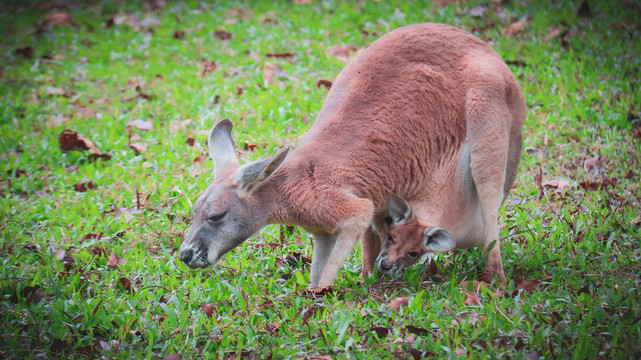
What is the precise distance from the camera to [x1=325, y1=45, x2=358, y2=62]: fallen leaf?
817 centimetres

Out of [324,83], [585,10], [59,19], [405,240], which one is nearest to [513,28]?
[585,10]

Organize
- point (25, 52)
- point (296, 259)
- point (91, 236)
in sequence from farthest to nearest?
point (25, 52) → point (91, 236) → point (296, 259)

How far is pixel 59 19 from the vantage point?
10766 millimetres

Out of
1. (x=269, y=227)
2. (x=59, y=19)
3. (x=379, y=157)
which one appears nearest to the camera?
(x=379, y=157)

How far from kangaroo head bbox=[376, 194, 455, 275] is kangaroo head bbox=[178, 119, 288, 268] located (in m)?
0.86

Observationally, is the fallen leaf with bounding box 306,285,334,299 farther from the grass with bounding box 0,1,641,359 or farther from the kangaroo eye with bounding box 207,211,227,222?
the kangaroo eye with bounding box 207,211,227,222

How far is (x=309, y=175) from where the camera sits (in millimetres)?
4348

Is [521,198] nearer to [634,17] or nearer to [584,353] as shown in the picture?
[584,353]

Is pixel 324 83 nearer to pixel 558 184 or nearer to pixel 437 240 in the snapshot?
pixel 558 184

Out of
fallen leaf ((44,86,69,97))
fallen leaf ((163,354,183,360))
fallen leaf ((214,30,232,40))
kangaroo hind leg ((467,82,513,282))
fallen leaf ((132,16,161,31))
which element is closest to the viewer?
fallen leaf ((163,354,183,360))

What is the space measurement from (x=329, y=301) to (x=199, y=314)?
0.82m

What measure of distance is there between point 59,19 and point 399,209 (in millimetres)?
8570

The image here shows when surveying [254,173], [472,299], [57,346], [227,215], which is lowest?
[472,299]

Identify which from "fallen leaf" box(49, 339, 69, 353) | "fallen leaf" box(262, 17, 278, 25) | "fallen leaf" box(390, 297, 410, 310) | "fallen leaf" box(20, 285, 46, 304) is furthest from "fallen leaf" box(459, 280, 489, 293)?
"fallen leaf" box(262, 17, 278, 25)
